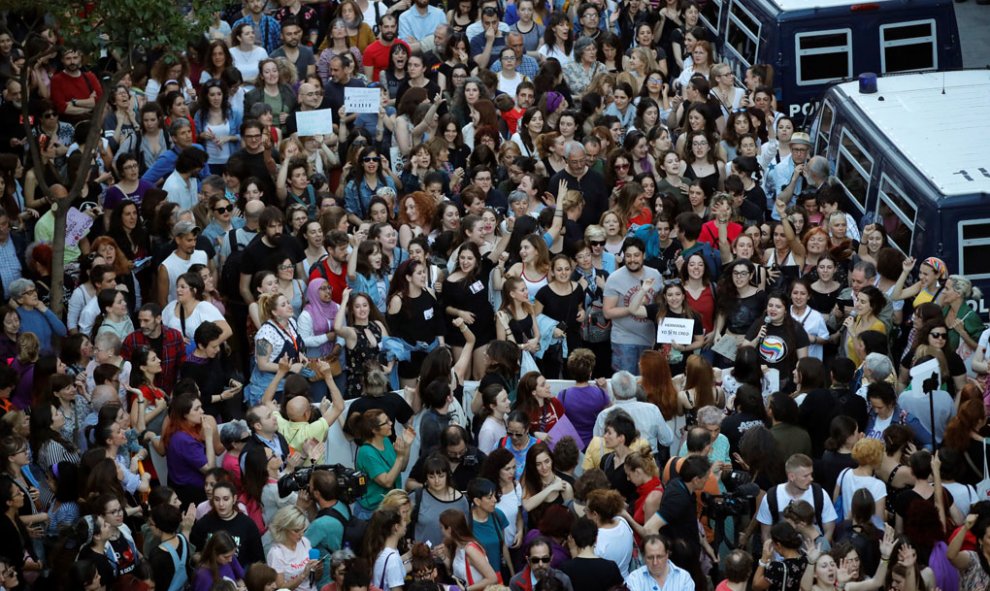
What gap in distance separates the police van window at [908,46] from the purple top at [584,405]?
27.1 ft

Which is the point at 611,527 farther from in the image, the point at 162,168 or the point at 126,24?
the point at 162,168

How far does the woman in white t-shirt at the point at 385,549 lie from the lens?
1164cm

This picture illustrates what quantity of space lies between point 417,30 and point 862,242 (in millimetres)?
7602

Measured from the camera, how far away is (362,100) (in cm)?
1862

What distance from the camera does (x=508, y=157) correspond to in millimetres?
17891

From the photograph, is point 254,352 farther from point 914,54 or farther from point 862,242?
point 914,54

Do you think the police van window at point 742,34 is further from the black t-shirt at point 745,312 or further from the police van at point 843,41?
the black t-shirt at point 745,312

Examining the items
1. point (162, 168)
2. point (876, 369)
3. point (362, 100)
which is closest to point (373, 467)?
point (876, 369)

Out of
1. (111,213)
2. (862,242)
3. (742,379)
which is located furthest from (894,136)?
(111,213)

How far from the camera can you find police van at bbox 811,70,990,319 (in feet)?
50.7

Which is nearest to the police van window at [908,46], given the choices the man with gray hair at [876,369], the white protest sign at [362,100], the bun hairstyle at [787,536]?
the white protest sign at [362,100]

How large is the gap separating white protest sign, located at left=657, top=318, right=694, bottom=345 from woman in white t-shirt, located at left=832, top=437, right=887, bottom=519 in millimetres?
2666

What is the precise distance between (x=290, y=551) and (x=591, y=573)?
6.63 ft

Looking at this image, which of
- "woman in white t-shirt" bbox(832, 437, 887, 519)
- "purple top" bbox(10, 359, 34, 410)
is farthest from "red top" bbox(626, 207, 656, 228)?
"purple top" bbox(10, 359, 34, 410)
